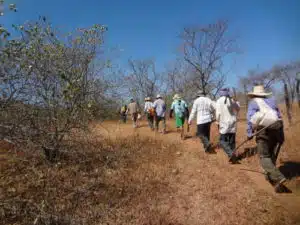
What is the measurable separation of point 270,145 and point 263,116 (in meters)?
0.65

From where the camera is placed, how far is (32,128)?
453 cm

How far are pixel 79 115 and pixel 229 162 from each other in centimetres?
381

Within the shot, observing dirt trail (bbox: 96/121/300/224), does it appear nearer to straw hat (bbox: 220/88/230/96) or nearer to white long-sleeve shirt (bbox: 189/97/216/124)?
white long-sleeve shirt (bbox: 189/97/216/124)

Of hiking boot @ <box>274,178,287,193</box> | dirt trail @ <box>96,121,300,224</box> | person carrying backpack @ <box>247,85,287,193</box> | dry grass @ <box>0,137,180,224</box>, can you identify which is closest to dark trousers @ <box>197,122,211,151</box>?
dirt trail @ <box>96,121,300,224</box>

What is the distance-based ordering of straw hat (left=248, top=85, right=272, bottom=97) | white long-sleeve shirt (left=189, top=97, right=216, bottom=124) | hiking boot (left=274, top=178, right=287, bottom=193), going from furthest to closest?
1. white long-sleeve shirt (left=189, top=97, right=216, bottom=124)
2. straw hat (left=248, top=85, right=272, bottom=97)
3. hiking boot (left=274, top=178, right=287, bottom=193)

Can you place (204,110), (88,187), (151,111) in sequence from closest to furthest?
(88,187), (204,110), (151,111)

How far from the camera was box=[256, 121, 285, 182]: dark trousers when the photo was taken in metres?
4.14

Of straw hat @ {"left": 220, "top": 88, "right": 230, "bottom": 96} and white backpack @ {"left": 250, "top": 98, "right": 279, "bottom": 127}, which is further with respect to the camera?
straw hat @ {"left": 220, "top": 88, "right": 230, "bottom": 96}

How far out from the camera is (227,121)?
18.1 ft

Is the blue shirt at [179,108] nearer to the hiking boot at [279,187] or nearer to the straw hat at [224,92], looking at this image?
the straw hat at [224,92]

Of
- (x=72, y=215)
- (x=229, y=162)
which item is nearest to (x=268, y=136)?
(x=229, y=162)

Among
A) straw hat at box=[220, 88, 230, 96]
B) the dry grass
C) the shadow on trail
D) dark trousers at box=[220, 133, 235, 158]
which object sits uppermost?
straw hat at box=[220, 88, 230, 96]

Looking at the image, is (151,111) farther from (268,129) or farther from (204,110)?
(268,129)

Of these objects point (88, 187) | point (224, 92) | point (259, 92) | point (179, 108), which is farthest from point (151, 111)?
point (88, 187)
